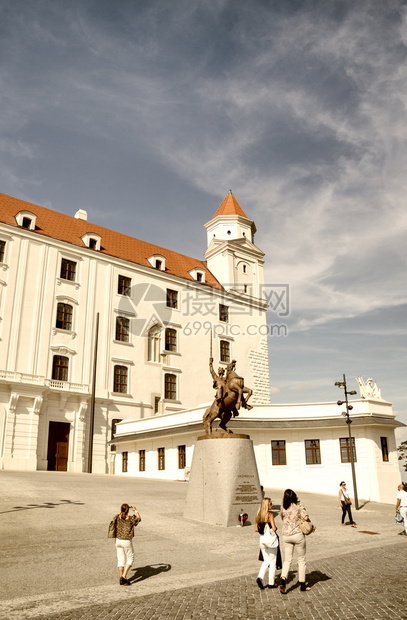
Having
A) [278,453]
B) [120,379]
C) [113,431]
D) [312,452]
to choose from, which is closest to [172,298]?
[120,379]

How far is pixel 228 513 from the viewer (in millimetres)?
15477

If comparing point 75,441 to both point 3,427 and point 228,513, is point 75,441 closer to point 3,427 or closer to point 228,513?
point 3,427

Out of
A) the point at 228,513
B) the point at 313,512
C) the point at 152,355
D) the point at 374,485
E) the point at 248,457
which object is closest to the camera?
the point at 228,513

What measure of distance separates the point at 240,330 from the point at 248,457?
3437 centimetres

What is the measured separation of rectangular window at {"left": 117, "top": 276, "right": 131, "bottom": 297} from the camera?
140 ft

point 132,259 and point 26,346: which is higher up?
point 132,259

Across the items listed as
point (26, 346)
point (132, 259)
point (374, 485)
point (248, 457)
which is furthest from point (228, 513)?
point (132, 259)

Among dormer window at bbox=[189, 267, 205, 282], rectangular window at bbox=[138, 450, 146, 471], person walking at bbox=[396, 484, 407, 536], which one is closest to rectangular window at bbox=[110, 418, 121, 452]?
rectangular window at bbox=[138, 450, 146, 471]

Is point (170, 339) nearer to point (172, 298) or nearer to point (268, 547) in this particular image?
point (172, 298)

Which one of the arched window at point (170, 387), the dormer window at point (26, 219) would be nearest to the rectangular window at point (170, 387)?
the arched window at point (170, 387)

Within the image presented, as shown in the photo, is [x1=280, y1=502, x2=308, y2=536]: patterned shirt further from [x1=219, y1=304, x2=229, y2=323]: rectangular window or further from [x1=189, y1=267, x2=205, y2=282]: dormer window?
[x1=189, y1=267, x2=205, y2=282]: dormer window

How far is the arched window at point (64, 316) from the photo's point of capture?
37.9 metres

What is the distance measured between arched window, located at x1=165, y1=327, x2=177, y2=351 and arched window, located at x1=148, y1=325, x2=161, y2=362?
92cm

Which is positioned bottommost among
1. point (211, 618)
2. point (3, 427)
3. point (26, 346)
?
point (211, 618)
